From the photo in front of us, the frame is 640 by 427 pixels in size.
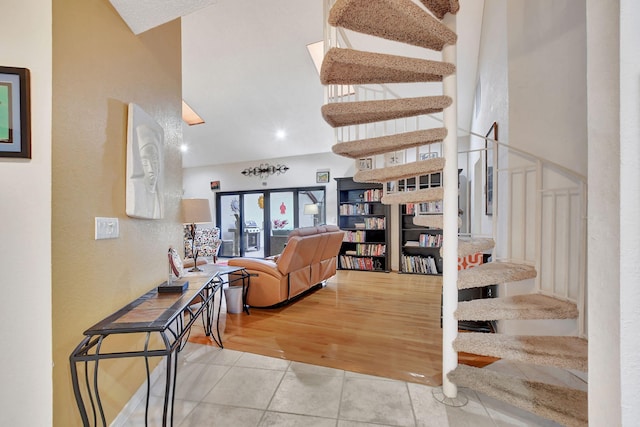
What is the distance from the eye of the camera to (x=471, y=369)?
1673 millimetres

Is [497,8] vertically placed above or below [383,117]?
above

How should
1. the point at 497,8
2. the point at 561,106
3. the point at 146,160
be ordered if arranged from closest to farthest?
the point at 146,160
the point at 561,106
the point at 497,8

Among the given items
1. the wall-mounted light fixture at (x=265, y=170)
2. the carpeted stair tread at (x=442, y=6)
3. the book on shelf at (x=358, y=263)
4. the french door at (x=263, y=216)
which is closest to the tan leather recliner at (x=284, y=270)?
the book on shelf at (x=358, y=263)

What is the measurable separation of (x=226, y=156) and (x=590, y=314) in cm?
Result: 724

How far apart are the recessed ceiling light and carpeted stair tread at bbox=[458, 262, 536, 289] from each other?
18.4 feet

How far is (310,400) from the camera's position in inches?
64.5

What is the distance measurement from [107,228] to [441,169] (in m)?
2.09

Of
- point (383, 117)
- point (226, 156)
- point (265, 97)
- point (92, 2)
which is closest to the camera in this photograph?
point (92, 2)

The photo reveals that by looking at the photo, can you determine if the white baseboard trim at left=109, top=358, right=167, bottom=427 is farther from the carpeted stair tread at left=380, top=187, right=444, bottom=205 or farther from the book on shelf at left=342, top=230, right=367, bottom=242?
the book on shelf at left=342, top=230, right=367, bottom=242

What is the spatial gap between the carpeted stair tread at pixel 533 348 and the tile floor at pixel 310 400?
0.35 metres

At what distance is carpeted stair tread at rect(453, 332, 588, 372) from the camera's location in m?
1.40
